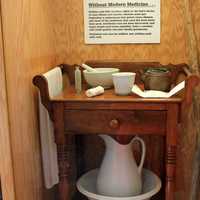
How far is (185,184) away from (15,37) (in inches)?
48.1

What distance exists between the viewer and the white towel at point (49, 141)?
1577mm

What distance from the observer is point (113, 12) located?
180cm

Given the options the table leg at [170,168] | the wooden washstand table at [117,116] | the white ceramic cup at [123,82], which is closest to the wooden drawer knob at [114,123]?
the wooden washstand table at [117,116]

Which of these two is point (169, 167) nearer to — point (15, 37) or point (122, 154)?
point (122, 154)

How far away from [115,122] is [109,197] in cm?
37

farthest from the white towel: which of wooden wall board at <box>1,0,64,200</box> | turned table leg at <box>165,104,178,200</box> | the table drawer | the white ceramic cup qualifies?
turned table leg at <box>165,104,178,200</box>

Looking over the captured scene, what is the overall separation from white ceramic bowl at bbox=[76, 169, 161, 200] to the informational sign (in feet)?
2.25

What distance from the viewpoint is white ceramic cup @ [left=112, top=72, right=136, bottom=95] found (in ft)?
4.86

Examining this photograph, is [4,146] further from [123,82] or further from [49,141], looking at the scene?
[123,82]

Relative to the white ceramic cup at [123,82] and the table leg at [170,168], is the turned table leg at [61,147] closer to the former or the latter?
the white ceramic cup at [123,82]

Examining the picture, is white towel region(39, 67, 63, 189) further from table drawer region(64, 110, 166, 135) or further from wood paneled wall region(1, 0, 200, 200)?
table drawer region(64, 110, 166, 135)

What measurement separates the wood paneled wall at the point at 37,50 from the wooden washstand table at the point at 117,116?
11cm

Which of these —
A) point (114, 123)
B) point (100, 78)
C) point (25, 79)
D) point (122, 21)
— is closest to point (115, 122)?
point (114, 123)

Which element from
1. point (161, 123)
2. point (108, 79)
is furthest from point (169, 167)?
point (108, 79)
